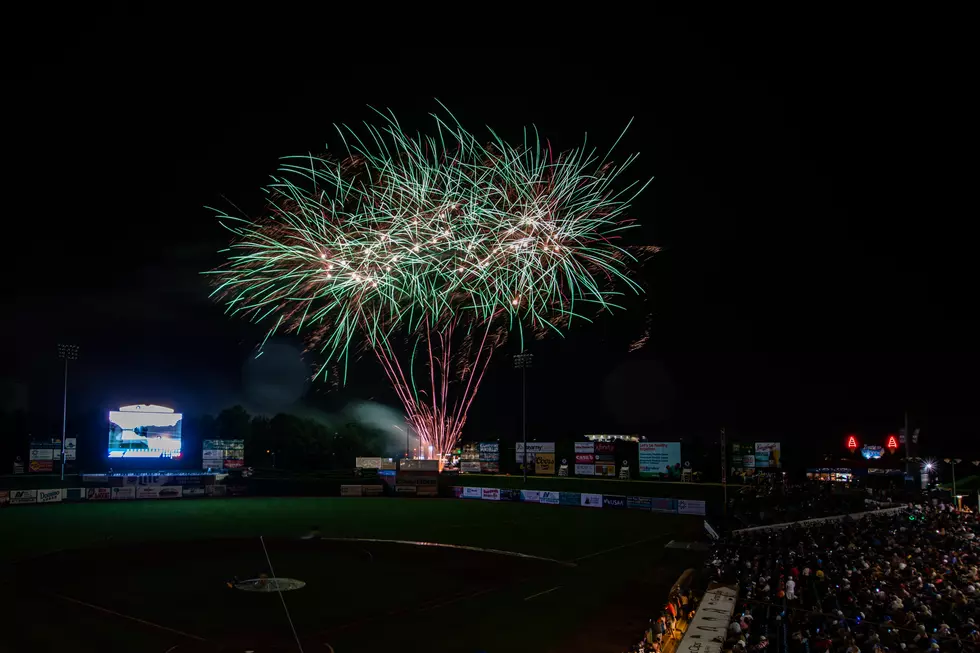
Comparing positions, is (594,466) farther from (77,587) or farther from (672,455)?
(77,587)

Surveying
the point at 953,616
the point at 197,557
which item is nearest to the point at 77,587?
the point at 197,557

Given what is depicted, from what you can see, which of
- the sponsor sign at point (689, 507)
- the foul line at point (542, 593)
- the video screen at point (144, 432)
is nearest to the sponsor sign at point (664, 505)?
the sponsor sign at point (689, 507)

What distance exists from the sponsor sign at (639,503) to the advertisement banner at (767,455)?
46.0ft

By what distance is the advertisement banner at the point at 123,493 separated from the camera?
50.9 meters

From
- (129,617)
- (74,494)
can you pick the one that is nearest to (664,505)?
(129,617)

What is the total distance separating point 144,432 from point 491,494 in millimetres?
30439

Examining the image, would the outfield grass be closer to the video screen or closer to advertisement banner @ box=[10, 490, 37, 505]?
advertisement banner @ box=[10, 490, 37, 505]

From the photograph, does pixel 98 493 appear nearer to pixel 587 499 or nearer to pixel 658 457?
pixel 587 499

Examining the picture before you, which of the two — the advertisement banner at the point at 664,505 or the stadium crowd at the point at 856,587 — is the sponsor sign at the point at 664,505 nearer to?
the advertisement banner at the point at 664,505

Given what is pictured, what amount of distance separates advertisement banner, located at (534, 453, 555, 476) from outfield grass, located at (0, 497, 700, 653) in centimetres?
1573

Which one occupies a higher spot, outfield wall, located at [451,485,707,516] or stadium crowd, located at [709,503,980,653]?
stadium crowd, located at [709,503,980,653]

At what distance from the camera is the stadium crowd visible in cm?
1073

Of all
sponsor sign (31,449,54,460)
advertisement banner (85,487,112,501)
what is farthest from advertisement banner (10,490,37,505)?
sponsor sign (31,449,54,460)

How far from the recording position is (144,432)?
60031mm
